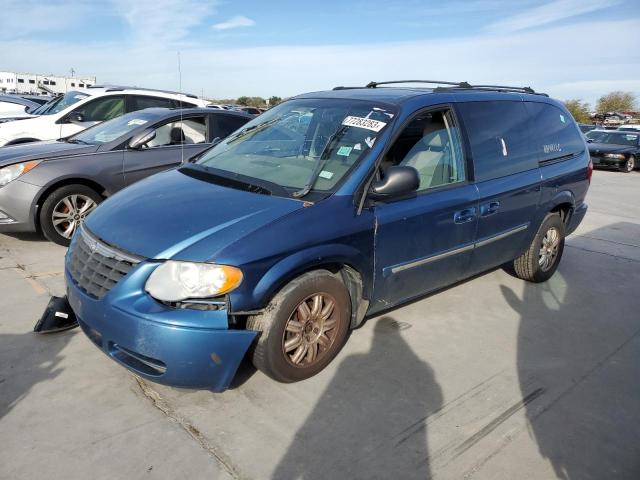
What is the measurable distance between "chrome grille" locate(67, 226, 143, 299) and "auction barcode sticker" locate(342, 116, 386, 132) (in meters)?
1.69

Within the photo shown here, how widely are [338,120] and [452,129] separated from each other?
90 cm

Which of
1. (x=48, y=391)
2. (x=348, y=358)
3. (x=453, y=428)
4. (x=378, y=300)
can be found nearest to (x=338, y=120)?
(x=378, y=300)

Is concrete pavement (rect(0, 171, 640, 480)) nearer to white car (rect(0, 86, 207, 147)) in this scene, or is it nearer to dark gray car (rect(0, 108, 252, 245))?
dark gray car (rect(0, 108, 252, 245))

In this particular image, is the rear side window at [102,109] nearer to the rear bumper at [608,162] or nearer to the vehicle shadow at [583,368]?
the vehicle shadow at [583,368]

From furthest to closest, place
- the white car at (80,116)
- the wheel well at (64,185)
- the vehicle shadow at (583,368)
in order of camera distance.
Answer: the white car at (80,116) → the wheel well at (64,185) → the vehicle shadow at (583,368)

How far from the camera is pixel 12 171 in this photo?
16.8 ft

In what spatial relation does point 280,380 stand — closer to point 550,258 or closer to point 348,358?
point 348,358

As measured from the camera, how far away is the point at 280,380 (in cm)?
292

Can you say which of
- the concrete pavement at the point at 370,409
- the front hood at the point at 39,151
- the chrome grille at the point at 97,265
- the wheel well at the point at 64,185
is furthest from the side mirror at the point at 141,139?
the chrome grille at the point at 97,265

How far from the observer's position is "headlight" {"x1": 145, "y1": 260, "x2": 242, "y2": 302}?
2531 mm

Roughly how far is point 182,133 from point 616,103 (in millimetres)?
59963

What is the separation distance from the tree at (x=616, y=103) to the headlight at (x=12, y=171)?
196 feet

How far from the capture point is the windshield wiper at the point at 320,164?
3070 mm

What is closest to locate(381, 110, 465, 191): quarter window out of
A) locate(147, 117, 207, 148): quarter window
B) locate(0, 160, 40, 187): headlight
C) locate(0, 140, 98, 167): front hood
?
locate(147, 117, 207, 148): quarter window
